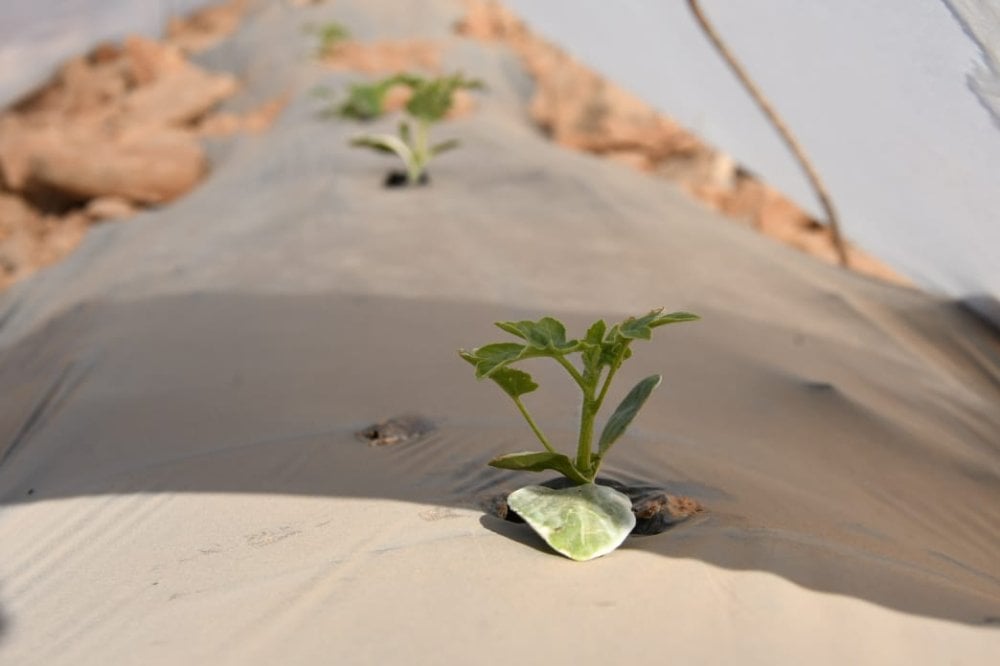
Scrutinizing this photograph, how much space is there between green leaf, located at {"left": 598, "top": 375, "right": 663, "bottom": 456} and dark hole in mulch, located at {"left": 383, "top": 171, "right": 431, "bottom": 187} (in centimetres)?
335

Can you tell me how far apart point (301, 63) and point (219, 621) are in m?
7.91

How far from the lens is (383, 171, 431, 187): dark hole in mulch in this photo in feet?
17.2

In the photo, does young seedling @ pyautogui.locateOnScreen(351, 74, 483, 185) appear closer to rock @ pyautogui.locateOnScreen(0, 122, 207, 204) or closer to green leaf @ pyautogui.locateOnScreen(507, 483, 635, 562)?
rock @ pyautogui.locateOnScreen(0, 122, 207, 204)

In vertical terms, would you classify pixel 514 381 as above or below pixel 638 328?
below

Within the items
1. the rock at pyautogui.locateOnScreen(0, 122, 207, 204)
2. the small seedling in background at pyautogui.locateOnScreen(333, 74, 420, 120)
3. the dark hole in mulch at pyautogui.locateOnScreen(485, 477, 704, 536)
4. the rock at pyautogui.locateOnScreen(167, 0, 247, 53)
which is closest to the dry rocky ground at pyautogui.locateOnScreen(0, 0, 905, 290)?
the rock at pyautogui.locateOnScreen(0, 122, 207, 204)

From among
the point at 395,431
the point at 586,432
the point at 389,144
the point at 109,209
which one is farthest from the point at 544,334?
the point at 109,209

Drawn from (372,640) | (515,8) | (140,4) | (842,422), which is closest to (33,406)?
(372,640)

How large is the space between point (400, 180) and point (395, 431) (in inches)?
118

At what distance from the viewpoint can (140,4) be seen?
40.0 feet

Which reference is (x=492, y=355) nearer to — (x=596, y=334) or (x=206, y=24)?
(x=596, y=334)

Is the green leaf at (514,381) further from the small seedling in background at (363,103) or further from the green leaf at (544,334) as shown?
the small seedling in background at (363,103)

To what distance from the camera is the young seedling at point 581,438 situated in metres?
1.81

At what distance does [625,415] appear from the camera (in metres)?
1.99

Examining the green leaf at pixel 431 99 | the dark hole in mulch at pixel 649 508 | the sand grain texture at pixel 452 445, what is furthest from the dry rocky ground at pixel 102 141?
the dark hole in mulch at pixel 649 508
